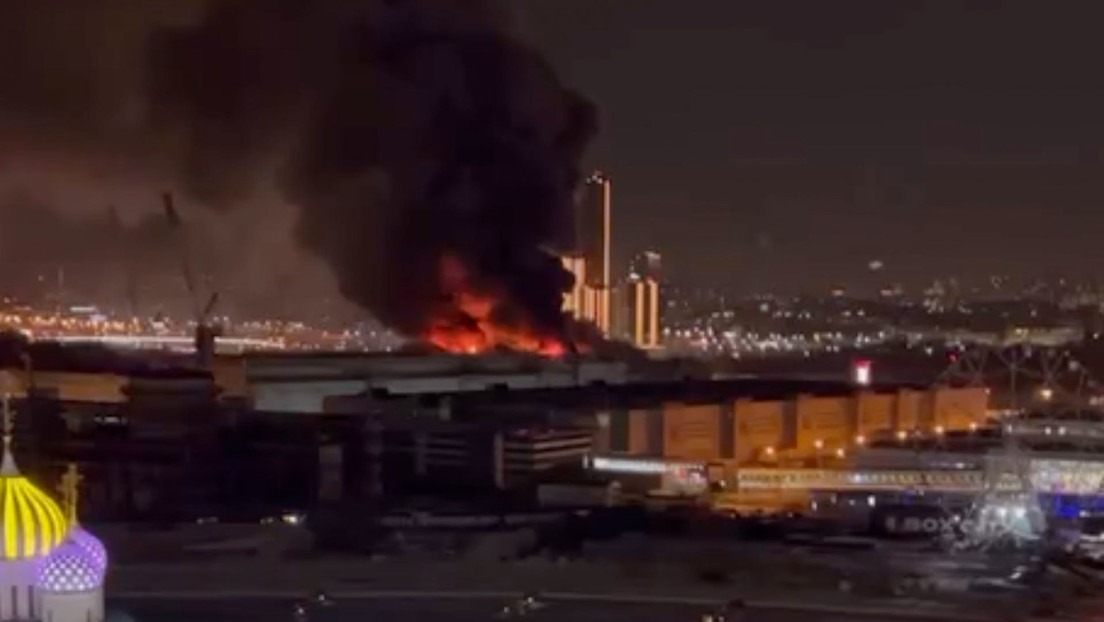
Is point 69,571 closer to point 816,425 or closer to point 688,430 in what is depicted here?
point 688,430

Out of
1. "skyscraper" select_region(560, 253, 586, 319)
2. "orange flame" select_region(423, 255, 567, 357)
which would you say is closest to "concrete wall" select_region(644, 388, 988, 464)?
"orange flame" select_region(423, 255, 567, 357)

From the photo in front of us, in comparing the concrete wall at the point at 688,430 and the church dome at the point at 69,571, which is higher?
the concrete wall at the point at 688,430

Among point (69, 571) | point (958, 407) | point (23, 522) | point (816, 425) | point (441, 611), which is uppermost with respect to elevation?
point (958, 407)

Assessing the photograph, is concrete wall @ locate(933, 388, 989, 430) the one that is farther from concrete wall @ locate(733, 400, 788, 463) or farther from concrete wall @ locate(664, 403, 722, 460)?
concrete wall @ locate(664, 403, 722, 460)

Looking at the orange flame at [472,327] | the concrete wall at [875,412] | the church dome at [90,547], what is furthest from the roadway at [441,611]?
the orange flame at [472,327]

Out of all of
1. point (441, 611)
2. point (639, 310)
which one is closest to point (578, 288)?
point (639, 310)

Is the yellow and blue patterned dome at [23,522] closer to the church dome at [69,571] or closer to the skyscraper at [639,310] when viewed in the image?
the church dome at [69,571]

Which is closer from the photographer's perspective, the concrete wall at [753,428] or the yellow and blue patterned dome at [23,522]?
the yellow and blue patterned dome at [23,522]
